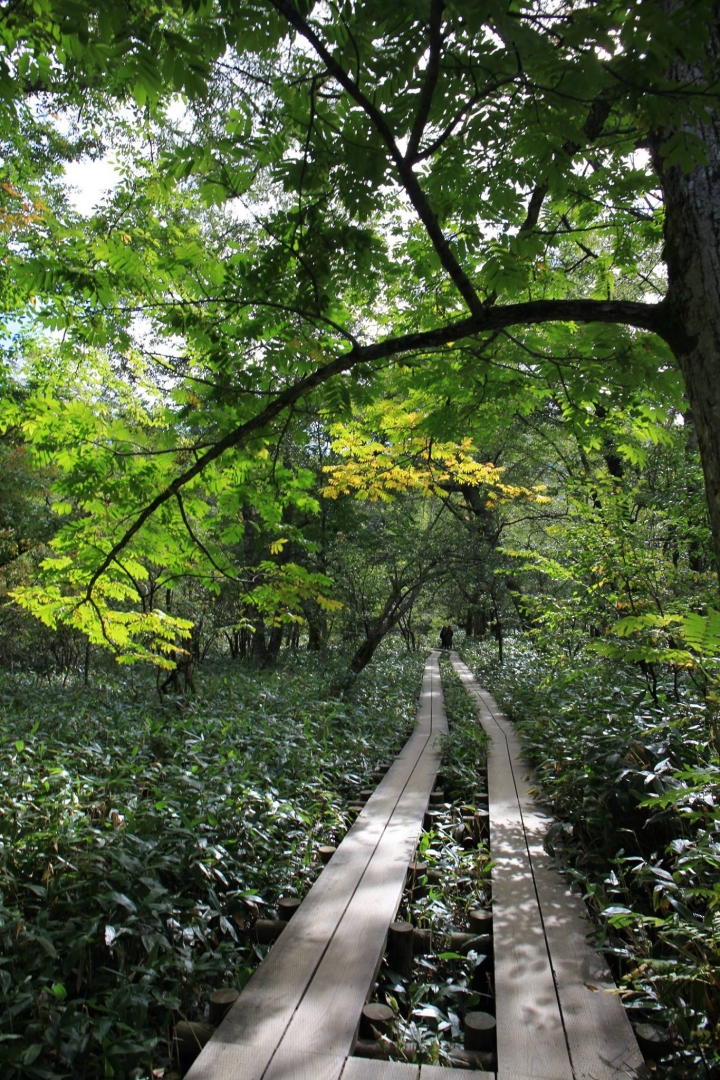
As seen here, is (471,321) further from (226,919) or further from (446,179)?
(226,919)

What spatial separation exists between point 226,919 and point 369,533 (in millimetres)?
10980

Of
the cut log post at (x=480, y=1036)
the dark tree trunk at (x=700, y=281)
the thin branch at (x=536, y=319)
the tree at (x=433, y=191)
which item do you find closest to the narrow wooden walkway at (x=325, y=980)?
the cut log post at (x=480, y=1036)

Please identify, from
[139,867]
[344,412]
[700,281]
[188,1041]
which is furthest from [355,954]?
[700,281]

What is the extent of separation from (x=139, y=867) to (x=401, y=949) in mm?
1483

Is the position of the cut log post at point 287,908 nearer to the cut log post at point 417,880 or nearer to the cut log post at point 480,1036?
the cut log post at point 417,880

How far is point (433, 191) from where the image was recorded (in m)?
2.69

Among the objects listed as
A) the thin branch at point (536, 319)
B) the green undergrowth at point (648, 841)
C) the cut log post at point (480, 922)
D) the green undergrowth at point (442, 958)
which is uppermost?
the thin branch at point (536, 319)

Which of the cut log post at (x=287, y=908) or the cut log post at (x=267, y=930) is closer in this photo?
the cut log post at (x=267, y=930)

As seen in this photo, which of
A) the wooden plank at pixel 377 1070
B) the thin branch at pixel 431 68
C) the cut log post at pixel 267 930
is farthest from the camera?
the cut log post at pixel 267 930

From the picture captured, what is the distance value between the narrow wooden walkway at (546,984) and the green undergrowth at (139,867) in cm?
125

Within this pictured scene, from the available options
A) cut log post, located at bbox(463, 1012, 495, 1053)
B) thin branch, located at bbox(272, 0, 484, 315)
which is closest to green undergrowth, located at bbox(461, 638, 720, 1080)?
cut log post, located at bbox(463, 1012, 495, 1053)

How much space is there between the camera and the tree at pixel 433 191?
179 cm

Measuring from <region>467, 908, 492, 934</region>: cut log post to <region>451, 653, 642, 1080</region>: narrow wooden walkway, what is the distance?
0.06 meters

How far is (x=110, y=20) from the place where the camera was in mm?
1616
